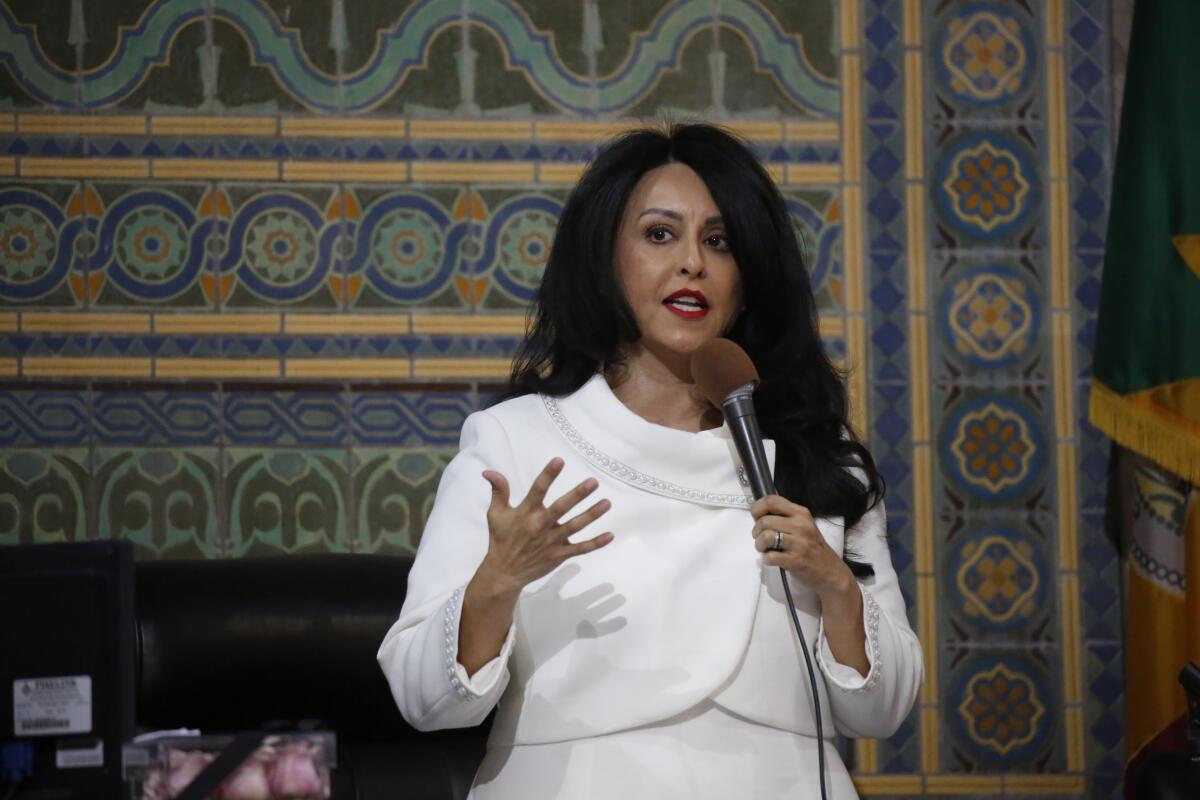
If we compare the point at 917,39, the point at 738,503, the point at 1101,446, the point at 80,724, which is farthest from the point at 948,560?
the point at 80,724

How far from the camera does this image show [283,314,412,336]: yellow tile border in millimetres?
3816

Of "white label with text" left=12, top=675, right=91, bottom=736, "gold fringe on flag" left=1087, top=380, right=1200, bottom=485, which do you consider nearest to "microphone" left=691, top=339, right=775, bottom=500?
"white label with text" left=12, top=675, right=91, bottom=736

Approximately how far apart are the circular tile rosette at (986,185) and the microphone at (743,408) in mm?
1819

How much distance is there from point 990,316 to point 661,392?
1645 mm

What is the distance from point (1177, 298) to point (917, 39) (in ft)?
3.13

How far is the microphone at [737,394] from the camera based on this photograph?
203 cm

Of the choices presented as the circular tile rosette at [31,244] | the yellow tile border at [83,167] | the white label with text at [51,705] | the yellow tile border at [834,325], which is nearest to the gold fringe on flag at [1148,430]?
the yellow tile border at [834,325]

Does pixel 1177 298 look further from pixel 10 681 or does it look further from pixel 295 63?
pixel 10 681

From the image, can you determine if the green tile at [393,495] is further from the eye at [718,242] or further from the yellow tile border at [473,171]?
the eye at [718,242]

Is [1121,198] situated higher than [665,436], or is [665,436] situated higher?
[1121,198]

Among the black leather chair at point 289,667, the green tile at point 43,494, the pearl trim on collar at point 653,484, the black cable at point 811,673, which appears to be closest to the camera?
the black cable at point 811,673

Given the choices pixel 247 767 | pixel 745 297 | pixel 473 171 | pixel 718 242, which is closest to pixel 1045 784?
pixel 745 297

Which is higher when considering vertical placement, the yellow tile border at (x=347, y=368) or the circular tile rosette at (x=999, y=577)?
the yellow tile border at (x=347, y=368)

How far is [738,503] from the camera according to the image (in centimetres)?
245
